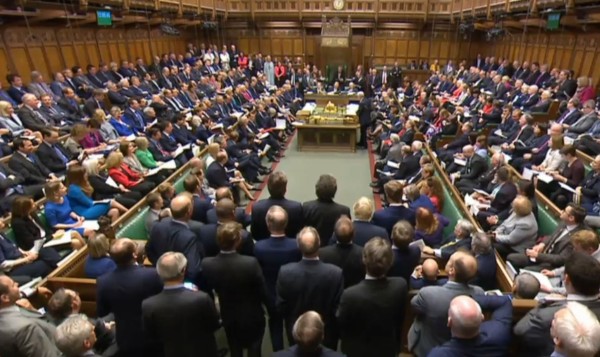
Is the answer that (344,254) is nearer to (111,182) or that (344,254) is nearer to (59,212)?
(59,212)

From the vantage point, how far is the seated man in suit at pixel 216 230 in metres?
3.42

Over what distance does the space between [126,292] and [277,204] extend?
154cm

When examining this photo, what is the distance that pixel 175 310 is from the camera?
2.52 m

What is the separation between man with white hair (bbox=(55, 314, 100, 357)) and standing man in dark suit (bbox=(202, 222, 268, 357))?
84 centimetres

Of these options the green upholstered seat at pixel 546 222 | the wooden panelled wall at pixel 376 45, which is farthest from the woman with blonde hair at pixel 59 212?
the wooden panelled wall at pixel 376 45

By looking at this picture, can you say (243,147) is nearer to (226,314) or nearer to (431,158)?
(431,158)

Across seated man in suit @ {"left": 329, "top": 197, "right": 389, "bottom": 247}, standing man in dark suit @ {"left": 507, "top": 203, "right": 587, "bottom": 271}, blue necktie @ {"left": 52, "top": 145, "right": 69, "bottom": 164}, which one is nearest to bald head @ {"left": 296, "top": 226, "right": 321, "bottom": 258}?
seated man in suit @ {"left": 329, "top": 197, "right": 389, "bottom": 247}

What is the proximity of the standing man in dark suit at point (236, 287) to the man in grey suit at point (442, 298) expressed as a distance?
106 centimetres

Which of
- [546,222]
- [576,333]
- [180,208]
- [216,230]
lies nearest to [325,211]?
[216,230]

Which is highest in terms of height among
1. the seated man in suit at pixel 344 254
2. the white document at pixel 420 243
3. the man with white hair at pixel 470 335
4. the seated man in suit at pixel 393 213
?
the man with white hair at pixel 470 335

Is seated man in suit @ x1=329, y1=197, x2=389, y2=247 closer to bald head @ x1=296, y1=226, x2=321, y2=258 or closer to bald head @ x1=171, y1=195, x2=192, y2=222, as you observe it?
bald head @ x1=296, y1=226, x2=321, y2=258

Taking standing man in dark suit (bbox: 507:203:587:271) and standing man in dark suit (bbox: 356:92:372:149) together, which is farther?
standing man in dark suit (bbox: 356:92:372:149)

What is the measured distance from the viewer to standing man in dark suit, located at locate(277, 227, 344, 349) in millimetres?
2750

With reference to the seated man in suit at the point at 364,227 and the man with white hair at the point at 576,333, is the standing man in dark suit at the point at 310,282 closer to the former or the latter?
the seated man in suit at the point at 364,227
